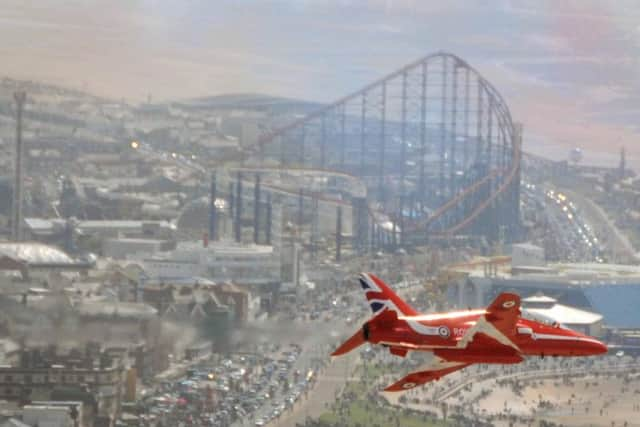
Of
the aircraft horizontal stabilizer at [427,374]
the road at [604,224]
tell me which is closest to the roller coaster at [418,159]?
the road at [604,224]

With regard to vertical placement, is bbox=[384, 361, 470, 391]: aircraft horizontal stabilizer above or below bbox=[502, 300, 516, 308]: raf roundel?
below

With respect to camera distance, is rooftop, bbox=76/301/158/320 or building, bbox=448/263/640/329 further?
building, bbox=448/263/640/329

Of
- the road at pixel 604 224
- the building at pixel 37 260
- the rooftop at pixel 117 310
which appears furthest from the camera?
the road at pixel 604 224

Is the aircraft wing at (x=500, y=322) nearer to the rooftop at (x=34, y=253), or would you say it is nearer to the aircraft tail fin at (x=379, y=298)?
the aircraft tail fin at (x=379, y=298)

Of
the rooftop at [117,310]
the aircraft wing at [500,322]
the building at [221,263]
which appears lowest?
the rooftop at [117,310]

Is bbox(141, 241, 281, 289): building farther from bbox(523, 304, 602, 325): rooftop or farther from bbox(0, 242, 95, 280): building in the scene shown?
bbox(523, 304, 602, 325): rooftop

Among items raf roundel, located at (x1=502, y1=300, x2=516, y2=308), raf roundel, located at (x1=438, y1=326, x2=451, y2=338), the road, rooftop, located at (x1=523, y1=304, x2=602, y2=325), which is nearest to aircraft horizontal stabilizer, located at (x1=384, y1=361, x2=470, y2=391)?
raf roundel, located at (x1=438, y1=326, x2=451, y2=338)

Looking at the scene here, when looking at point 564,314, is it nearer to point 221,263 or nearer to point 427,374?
point 221,263

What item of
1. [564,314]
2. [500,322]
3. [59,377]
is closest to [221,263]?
[564,314]

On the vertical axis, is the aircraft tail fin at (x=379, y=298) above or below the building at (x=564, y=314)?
above
